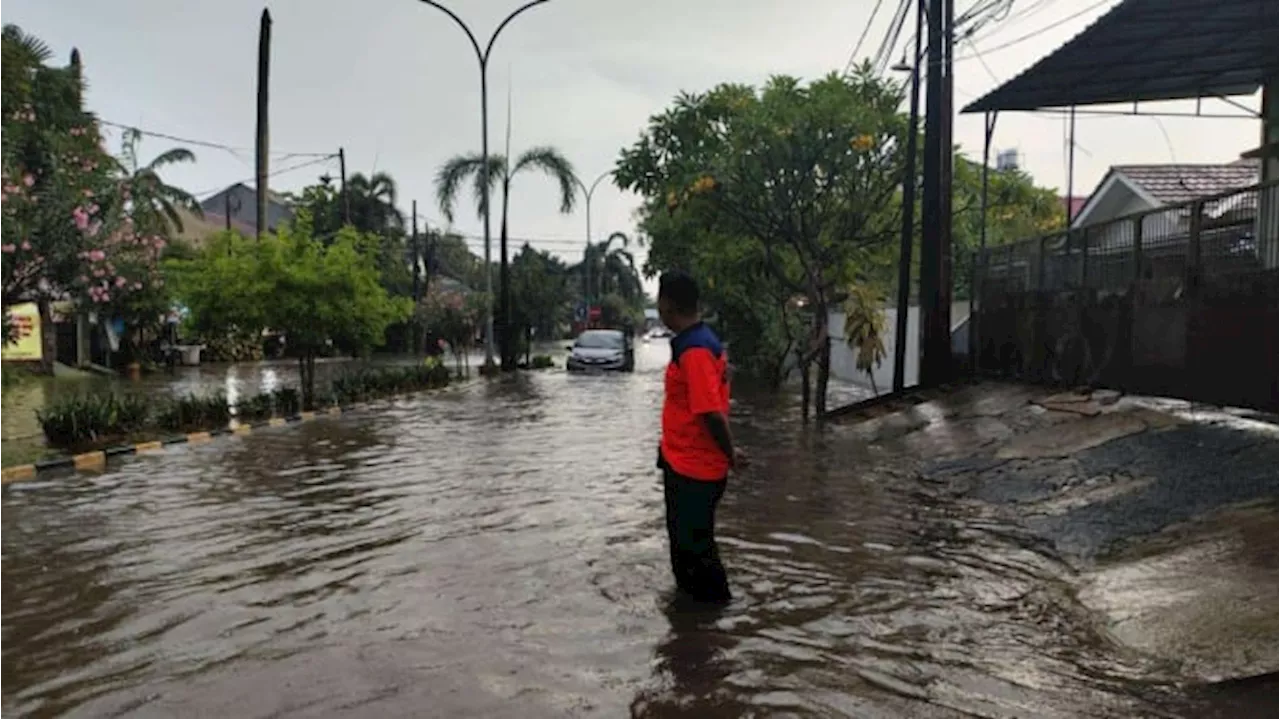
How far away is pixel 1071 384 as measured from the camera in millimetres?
13141

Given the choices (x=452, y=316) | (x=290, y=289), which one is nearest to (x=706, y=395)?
(x=290, y=289)

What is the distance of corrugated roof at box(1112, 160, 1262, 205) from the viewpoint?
942 inches

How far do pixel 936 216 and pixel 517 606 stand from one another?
41.3 feet

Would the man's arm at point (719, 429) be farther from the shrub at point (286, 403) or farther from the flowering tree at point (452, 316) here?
the flowering tree at point (452, 316)

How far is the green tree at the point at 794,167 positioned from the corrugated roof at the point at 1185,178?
8372 millimetres

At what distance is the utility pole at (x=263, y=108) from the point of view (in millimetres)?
26469

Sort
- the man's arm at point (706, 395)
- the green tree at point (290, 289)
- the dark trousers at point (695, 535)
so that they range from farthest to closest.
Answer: the green tree at point (290, 289) → the dark trousers at point (695, 535) → the man's arm at point (706, 395)

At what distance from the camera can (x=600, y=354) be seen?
3438cm

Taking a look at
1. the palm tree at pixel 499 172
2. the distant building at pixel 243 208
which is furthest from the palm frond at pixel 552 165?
the distant building at pixel 243 208

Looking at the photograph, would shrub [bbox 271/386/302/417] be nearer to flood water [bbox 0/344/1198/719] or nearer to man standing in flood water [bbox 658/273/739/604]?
flood water [bbox 0/344/1198/719]

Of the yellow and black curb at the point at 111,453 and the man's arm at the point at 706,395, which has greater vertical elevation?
the man's arm at the point at 706,395

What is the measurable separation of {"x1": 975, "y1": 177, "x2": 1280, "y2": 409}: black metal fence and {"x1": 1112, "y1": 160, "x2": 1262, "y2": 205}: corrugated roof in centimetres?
1078

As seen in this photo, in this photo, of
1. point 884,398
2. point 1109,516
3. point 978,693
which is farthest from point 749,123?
point 978,693

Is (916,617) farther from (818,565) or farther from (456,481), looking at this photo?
(456,481)
